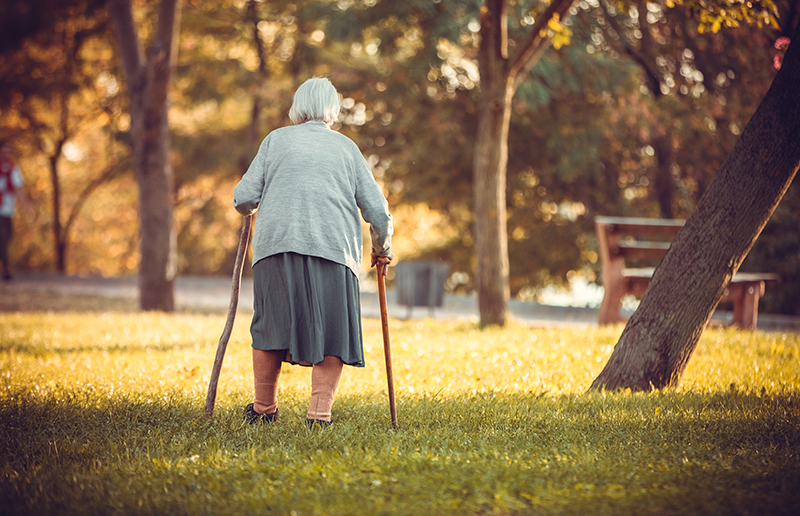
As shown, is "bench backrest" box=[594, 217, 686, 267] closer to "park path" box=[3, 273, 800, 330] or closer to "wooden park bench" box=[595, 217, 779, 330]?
"wooden park bench" box=[595, 217, 779, 330]

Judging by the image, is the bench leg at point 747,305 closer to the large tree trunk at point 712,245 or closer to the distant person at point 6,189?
the large tree trunk at point 712,245

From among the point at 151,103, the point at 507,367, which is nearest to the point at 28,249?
the point at 151,103

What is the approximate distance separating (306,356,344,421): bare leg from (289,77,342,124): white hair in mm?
1349

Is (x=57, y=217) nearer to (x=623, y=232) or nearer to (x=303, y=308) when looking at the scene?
(x=623, y=232)

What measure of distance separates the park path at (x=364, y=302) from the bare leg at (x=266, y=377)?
7085 mm

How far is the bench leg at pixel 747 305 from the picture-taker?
8883mm

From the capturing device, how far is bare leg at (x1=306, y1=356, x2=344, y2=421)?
3.84 metres

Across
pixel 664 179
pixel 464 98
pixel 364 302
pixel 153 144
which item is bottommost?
pixel 364 302

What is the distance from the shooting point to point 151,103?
10.4m

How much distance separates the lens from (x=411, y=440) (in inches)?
148

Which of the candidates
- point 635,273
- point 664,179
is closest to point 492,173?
point 635,273

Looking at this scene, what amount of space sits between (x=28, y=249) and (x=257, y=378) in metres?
28.2

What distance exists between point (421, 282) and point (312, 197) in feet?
25.1

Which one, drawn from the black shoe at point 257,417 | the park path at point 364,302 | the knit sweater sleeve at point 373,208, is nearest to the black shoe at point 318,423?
the black shoe at point 257,417
